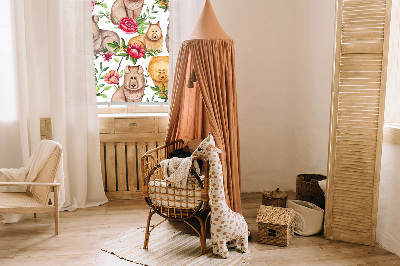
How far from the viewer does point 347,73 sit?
271 cm

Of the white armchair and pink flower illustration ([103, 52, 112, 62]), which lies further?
pink flower illustration ([103, 52, 112, 62])

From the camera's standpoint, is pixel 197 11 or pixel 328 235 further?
pixel 197 11

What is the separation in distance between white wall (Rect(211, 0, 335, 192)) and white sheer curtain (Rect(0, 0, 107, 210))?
4.81 feet

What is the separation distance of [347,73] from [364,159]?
0.65 meters

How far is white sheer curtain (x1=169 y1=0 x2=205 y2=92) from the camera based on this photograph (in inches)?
143

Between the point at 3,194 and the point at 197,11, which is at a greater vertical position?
the point at 197,11

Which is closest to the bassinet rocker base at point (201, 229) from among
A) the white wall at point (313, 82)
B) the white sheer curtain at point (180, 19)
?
the white wall at point (313, 82)

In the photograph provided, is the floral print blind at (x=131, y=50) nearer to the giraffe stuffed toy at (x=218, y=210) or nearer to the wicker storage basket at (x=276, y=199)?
the wicker storage basket at (x=276, y=199)

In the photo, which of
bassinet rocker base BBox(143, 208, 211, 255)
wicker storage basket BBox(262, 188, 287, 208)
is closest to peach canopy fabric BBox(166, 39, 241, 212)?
bassinet rocker base BBox(143, 208, 211, 255)

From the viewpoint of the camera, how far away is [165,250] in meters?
2.69

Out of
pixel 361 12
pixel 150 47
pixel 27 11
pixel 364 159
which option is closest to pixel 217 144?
pixel 364 159

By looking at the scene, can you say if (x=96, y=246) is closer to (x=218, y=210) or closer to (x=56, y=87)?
(x=218, y=210)

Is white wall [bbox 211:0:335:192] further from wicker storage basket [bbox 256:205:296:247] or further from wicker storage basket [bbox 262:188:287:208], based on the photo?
wicker storage basket [bbox 256:205:296:247]

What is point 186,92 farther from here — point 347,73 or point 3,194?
point 3,194
